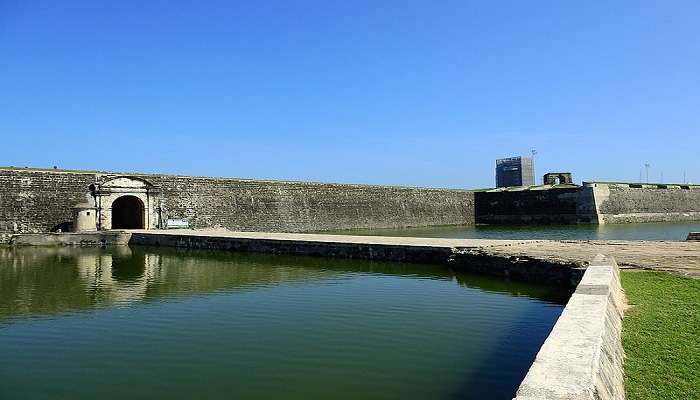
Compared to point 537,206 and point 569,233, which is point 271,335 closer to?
point 569,233

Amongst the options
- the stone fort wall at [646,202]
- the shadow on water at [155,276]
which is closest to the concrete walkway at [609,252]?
the shadow on water at [155,276]

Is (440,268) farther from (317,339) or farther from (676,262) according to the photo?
(317,339)

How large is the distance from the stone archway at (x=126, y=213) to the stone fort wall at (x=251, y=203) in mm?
1724

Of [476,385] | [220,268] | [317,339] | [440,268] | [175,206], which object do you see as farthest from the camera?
[175,206]

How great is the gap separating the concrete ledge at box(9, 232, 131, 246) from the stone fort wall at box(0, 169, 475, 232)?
1557 millimetres

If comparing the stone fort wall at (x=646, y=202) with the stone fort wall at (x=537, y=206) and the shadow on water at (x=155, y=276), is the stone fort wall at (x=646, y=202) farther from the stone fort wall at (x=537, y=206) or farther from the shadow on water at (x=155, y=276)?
the shadow on water at (x=155, y=276)

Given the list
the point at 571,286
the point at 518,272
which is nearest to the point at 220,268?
the point at 518,272

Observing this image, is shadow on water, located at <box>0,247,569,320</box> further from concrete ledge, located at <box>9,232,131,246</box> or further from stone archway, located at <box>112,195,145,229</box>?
stone archway, located at <box>112,195,145,229</box>

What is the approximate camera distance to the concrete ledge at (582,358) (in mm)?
2590

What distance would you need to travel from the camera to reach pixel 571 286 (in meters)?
8.14

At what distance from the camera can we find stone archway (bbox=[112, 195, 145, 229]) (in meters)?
23.8

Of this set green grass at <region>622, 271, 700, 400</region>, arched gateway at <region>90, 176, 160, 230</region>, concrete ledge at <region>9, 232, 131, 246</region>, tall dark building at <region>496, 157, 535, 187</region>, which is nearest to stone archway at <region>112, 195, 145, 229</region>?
arched gateway at <region>90, 176, 160, 230</region>

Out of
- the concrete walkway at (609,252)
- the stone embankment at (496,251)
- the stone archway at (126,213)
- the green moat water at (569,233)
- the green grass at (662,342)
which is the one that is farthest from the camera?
the stone archway at (126,213)

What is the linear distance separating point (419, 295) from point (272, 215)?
20.4 meters
